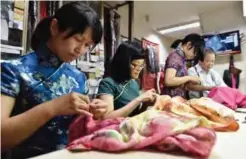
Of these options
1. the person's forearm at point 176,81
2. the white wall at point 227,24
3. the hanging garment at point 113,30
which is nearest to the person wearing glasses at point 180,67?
the person's forearm at point 176,81

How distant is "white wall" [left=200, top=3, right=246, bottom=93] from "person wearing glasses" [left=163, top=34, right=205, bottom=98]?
4.89ft

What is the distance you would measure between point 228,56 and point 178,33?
135 centimetres

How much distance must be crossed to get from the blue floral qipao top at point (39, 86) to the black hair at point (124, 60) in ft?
1.41

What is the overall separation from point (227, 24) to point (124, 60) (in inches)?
98.9

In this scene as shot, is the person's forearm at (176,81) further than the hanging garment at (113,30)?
No

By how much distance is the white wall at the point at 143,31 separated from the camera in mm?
3289

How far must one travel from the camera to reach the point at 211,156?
19.8 inches

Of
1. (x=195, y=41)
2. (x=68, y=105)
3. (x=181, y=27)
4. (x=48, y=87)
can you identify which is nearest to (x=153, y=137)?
(x=68, y=105)

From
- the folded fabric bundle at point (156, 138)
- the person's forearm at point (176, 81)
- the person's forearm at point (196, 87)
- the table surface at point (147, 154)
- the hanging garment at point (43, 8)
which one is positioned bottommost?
the table surface at point (147, 154)

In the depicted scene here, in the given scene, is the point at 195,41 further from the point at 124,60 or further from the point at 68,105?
the point at 68,105

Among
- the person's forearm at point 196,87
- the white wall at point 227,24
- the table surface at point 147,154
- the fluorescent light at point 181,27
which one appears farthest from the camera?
the fluorescent light at point 181,27

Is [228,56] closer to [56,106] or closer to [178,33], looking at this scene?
A: [178,33]

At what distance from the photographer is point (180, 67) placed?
1573mm

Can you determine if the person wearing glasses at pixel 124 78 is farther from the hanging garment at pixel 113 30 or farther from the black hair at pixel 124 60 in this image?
the hanging garment at pixel 113 30
